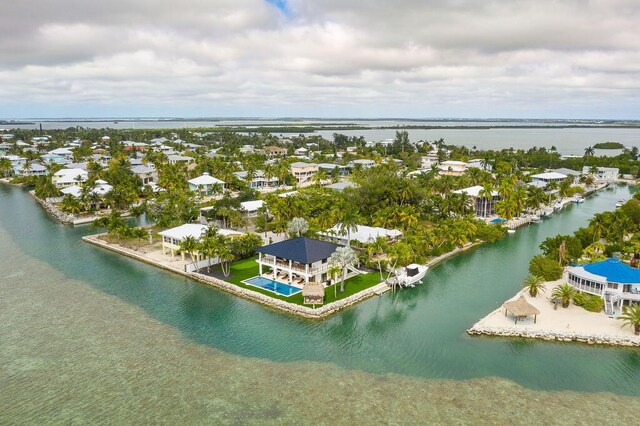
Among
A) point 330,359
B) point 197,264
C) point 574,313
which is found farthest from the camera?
point 197,264

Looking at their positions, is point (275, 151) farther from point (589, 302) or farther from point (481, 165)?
point (589, 302)

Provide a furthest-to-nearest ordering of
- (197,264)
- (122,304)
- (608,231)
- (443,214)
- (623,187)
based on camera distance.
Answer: (623,187)
(443,214)
(608,231)
(197,264)
(122,304)

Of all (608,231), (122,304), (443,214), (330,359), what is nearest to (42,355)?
(122,304)

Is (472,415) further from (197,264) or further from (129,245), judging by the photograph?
(129,245)

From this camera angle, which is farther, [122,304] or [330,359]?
[122,304]

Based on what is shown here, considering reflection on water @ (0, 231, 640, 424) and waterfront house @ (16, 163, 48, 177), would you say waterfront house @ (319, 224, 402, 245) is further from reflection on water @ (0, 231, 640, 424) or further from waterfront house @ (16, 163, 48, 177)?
waterfront house @ (16, 163, 48, 177)

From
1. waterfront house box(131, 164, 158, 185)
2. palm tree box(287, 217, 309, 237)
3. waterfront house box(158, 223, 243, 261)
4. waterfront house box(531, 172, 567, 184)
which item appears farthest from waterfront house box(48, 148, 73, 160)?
waterfront house box(531, 172, 567, 184)

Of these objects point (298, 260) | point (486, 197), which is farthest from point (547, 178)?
point (298, 260)
